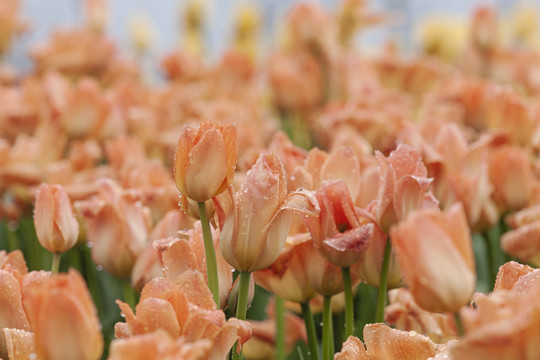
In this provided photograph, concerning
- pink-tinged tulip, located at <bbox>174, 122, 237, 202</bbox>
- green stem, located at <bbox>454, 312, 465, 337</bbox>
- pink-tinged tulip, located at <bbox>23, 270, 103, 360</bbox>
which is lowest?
green stem, located at <bbox>454, 312, 465, 337</bbox>

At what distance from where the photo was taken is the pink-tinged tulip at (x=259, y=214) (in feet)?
1.36

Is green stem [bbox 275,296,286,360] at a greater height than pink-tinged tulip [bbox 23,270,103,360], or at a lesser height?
lesser

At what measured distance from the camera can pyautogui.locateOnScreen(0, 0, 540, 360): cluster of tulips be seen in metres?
0.31

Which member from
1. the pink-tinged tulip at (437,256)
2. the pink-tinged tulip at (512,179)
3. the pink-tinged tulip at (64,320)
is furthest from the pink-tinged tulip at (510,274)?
the pink-tinged tulip at (512,179)

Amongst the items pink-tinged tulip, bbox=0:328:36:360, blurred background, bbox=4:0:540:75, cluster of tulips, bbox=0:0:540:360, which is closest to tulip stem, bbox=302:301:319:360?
cluster of tulips, bbox=0:0:540:360

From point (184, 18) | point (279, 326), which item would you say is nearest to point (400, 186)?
point (279, 326)

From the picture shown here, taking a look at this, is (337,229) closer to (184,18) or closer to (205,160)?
(205,160)

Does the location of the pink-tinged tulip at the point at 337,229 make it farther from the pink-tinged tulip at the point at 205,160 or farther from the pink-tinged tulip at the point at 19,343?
the pink-tinged tulip at the point at 19,343

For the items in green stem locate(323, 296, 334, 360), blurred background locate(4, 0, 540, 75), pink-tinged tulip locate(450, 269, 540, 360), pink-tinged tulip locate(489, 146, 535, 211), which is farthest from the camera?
blurred background locate(4, 0, 540, 75)

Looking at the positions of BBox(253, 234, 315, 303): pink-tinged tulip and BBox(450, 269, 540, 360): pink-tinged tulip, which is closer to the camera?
BBox(450, 269, 540, 360): pink-tinged tulip

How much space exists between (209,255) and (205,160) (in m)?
0.06

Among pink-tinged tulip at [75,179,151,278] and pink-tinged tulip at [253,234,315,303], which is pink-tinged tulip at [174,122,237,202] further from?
pink-tinged tulip at [75,179,151,278]

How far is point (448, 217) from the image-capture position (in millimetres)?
304

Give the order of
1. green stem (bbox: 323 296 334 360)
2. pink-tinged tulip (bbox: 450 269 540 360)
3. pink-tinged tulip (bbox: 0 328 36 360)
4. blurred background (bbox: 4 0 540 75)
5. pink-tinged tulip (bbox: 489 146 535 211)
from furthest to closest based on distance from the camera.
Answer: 1. blurred background (bbox: 4 0 540 75)
2. pink-tinged tulip (bbox: 489 146 535 211)
3. green stem (bbox: 323 296 334 360)
4. pink-tinged tulip (bbox: 0 328 36 360)
5. pink-tinged tulip (bbox: 450 269 540 360)
